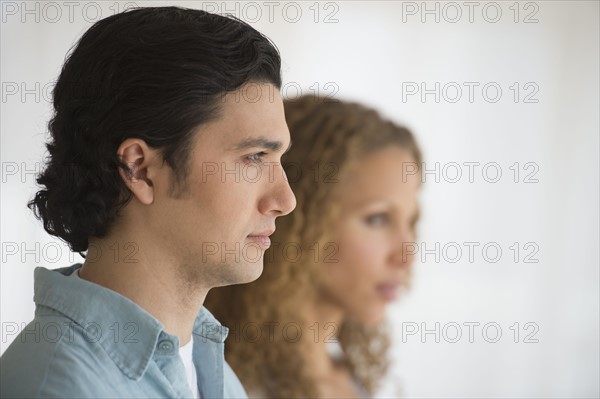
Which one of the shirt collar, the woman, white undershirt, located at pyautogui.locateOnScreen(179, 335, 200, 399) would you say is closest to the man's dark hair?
the shirt collar

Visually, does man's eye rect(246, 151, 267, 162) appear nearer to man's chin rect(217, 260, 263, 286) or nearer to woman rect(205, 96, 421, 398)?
man's chin rect(217, 260, 263, 286)

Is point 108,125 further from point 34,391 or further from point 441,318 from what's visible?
point 441,318

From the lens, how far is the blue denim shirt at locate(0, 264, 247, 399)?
3.14ft

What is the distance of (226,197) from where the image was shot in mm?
1162

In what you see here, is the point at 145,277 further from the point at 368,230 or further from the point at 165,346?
the point at 368,230

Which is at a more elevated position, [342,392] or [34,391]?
[34,391]

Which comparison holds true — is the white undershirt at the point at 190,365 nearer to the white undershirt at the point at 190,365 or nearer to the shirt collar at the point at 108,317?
the white undershirt at the point at 190,365

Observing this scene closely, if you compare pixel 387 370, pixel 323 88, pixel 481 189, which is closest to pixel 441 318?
pixel 387 370

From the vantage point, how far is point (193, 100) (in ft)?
3.80

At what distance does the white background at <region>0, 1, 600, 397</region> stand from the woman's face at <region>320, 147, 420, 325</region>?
1.09 ft

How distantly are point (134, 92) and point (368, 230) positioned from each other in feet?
3.60

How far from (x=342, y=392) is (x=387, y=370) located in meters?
0.31

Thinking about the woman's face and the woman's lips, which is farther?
the woman's face

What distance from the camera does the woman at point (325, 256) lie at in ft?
6.57
